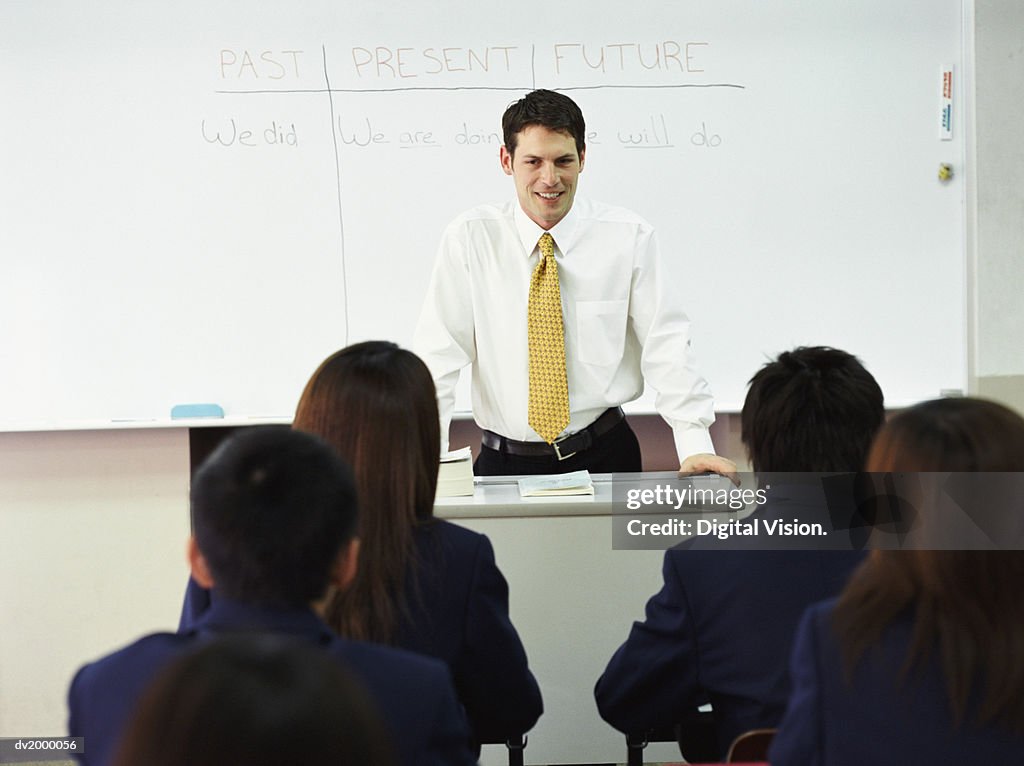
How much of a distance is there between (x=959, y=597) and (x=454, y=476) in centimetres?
155

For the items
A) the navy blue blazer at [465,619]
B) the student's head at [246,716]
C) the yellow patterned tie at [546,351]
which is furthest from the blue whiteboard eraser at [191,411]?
the student's head at [246,716]

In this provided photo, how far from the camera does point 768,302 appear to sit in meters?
3.61

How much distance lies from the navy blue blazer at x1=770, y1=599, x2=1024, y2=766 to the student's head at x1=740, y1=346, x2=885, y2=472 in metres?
0.53

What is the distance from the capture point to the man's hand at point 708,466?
2580 millimetres

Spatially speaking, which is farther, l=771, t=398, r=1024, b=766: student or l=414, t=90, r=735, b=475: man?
l=414, t=90, r=735, b=475: man

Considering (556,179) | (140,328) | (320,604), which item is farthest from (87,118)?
(320,604)

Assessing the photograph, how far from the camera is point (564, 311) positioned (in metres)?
3.10

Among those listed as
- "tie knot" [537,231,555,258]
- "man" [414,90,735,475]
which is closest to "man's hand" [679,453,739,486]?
"man" [414,90,735,475]

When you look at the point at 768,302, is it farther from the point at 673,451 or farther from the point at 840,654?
the point at 840,654

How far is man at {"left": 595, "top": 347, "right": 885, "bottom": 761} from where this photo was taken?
1.67 meters

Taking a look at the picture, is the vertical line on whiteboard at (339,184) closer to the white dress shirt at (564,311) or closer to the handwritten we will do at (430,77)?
the handwritten we will do at (430,77)

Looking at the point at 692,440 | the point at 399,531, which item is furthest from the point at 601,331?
the point at 399,531

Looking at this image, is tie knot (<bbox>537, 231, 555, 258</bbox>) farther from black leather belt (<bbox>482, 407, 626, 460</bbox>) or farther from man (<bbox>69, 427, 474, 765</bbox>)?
man (<bbox>69, 427, 474, 765</bbox>)

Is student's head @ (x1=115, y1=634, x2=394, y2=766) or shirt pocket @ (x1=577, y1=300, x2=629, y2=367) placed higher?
shirt pocket @ (x1=577, y1=300, x2=629, y2=367)
